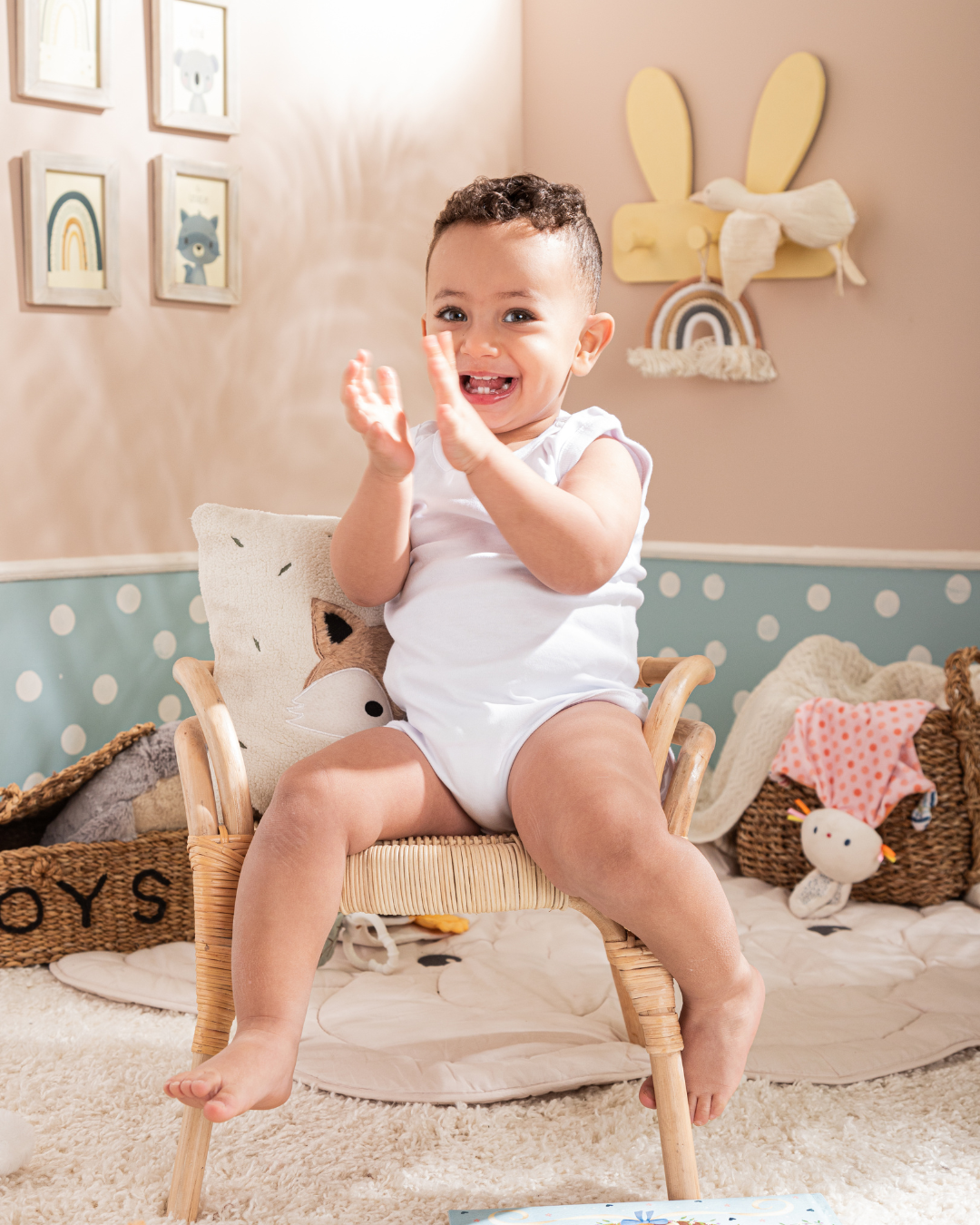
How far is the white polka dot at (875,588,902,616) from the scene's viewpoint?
2.31m

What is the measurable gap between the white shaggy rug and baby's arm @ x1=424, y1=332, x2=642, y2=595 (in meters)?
0.60

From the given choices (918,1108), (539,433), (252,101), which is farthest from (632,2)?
(918,1108)

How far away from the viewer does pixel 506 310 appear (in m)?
1.21

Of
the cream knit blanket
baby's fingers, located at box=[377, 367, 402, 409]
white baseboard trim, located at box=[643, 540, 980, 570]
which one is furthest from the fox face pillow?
white baseboard trim, located at box=[643, 540, 980, 570]

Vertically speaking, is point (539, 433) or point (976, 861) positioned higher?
point (539, 433)

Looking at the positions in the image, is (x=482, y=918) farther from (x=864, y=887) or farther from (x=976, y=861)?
(x=976, y=861)

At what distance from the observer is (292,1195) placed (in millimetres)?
1139

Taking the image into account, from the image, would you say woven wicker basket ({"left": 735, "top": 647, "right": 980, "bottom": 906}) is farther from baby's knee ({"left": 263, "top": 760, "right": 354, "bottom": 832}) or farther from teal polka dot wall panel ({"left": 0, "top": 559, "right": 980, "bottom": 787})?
baby's knee ({"left": 263, "top": 760, "right": 354, "bottom": 832})

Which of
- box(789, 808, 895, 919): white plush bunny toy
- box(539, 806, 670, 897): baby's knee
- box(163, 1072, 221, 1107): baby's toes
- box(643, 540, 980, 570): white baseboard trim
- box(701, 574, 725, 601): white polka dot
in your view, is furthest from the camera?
box(701, 574, 725, 601): white polka dot

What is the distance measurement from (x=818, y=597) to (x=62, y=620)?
149 centimetres

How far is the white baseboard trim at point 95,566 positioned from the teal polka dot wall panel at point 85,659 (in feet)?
0.04

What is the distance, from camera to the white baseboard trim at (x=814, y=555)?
225 cm

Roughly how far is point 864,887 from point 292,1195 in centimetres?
121

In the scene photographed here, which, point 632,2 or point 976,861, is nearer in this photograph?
point 976,861
